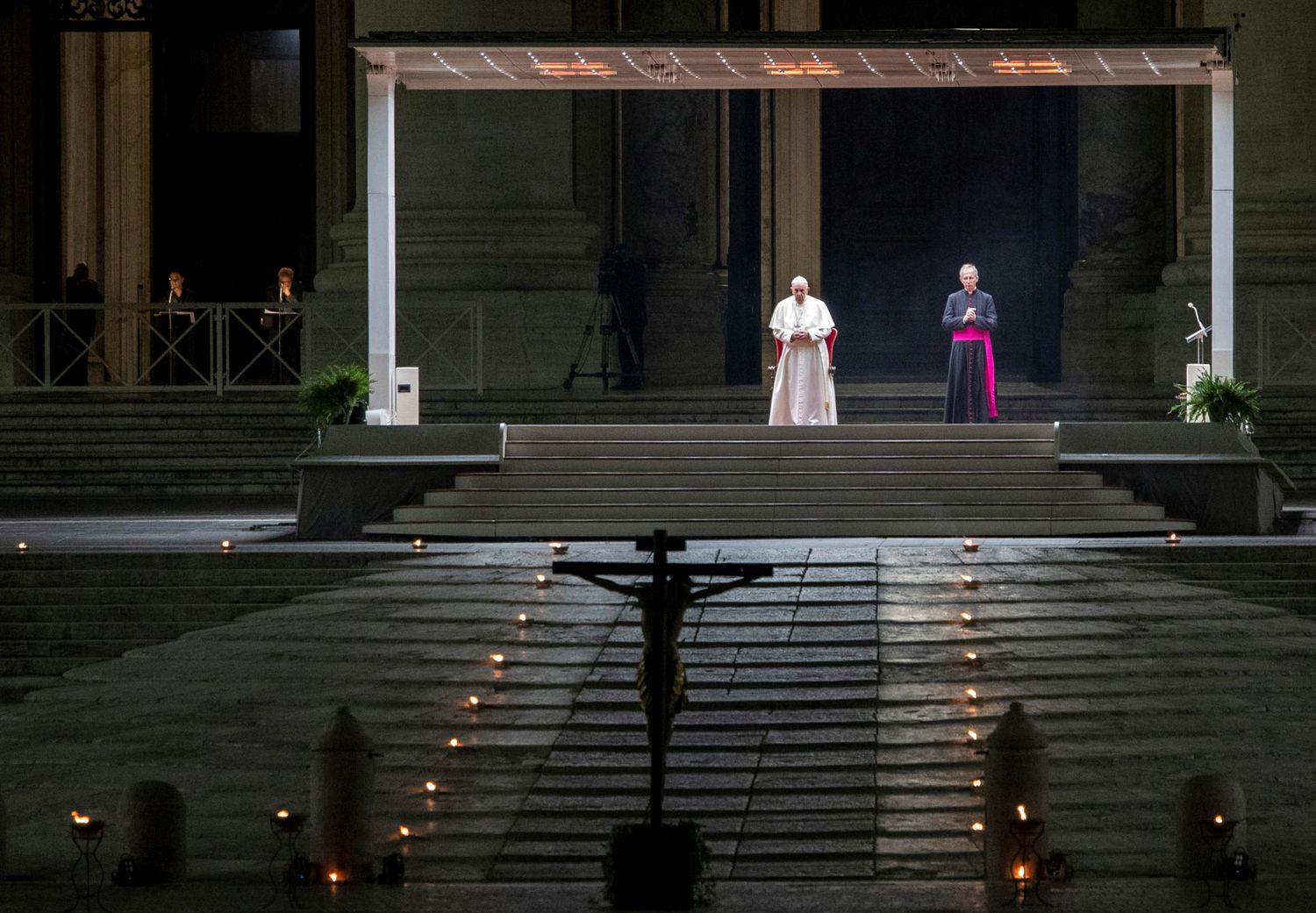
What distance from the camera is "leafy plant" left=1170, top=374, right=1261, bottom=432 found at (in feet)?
51.7

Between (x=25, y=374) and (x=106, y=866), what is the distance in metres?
16.2

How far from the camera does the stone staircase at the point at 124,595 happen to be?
41.3ft

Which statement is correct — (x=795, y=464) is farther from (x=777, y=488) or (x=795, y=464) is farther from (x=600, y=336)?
(x=600, y=336)

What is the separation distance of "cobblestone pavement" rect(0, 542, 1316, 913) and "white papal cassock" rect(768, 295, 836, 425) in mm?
4687

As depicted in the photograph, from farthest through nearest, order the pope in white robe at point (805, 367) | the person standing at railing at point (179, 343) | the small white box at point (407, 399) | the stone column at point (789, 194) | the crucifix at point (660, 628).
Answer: the person standing at railing at point (179, 343) < the stone column at point (789, 194) < the pope in white robe at point (805, 367) < the small white box at point (407, 399) < the crucifix at point (660, 628)

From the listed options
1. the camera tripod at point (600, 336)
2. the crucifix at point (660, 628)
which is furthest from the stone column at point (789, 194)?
the crucifix at point (660, 628)

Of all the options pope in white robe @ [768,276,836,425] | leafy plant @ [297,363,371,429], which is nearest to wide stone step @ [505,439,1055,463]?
leafy plant @ [297,363,371,429]

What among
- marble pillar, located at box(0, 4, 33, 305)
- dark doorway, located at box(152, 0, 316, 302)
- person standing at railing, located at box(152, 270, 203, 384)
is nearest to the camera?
person standing at railing, located at box(152, 270, 203, 384)

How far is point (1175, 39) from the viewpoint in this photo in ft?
52.4

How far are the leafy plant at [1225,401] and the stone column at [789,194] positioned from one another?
616 centimetres

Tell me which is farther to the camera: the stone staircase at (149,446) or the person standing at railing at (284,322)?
the person standing at railing at (284,322)

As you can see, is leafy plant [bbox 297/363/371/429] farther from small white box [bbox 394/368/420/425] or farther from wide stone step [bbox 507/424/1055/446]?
wide stone step [bbox 507/424/1055/446]

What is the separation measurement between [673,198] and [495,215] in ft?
12.9

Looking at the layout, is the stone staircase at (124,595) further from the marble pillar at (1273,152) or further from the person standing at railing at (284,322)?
the marble pillar at (1273,152)
